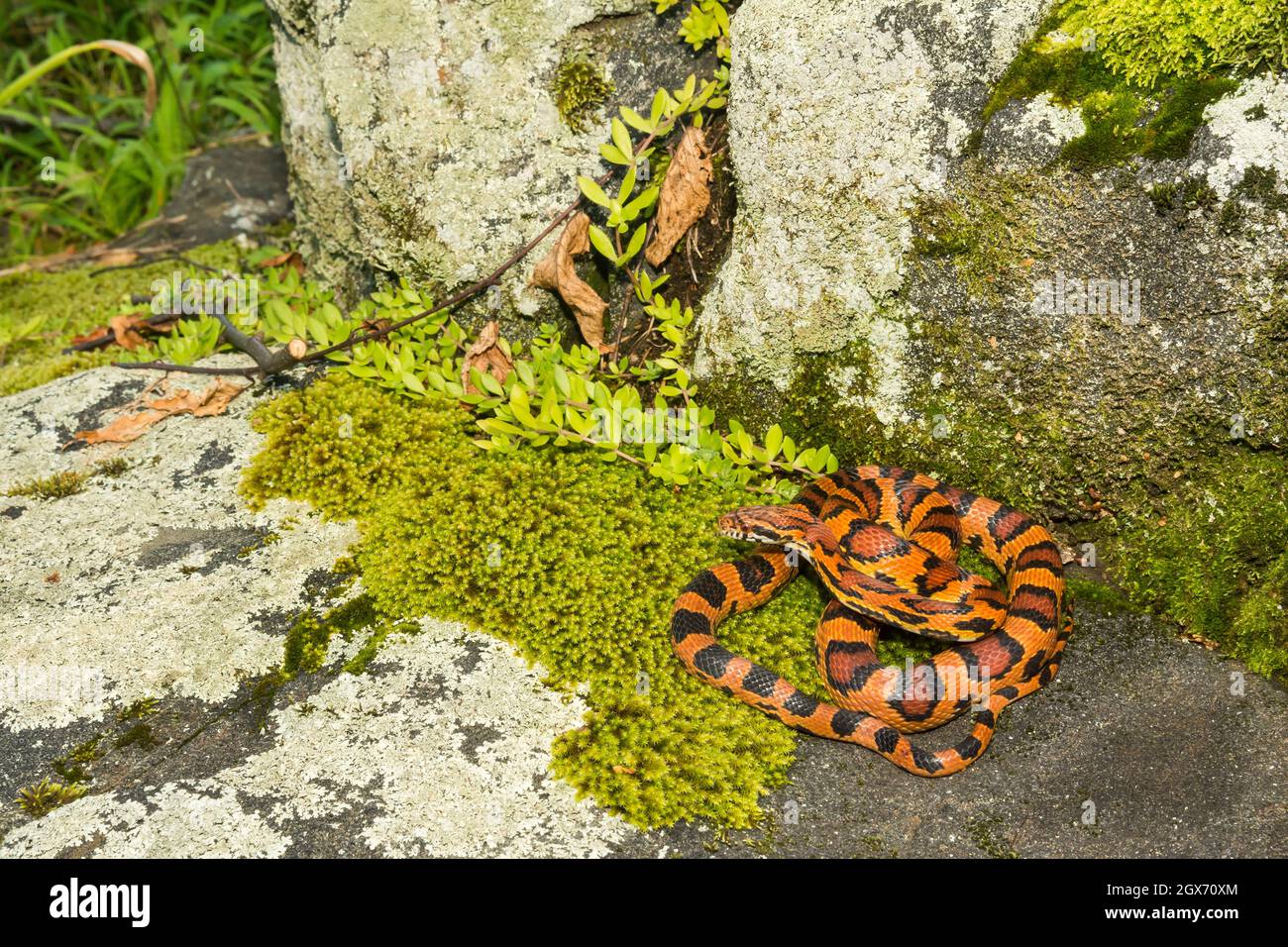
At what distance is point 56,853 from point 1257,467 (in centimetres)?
525

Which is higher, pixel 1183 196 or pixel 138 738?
pixel 1183 196

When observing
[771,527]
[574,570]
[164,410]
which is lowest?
[574,570]

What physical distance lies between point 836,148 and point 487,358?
2243 millimetres

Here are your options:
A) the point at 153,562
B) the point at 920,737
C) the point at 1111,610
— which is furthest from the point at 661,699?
the point at 153,562

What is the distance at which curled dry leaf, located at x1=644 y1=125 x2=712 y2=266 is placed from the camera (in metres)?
5.58

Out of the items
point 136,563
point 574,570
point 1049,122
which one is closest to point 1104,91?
point 1049,122

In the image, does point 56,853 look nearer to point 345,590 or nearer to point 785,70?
point 345,590

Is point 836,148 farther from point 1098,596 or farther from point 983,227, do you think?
point 1098,596

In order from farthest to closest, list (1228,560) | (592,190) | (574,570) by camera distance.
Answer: (592,190), (574,570), (1228,560)

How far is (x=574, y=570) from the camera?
4953 mm

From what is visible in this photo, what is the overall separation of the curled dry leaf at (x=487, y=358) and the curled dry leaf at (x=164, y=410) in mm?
1515

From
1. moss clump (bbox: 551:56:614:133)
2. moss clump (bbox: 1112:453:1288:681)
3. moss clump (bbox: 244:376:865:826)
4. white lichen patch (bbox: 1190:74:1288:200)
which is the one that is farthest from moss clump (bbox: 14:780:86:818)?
white lichen patch (bbox: 1190:74:1288:200)

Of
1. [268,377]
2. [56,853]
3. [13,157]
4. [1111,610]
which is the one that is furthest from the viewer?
[13,157]

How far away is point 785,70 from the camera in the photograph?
506 cm
